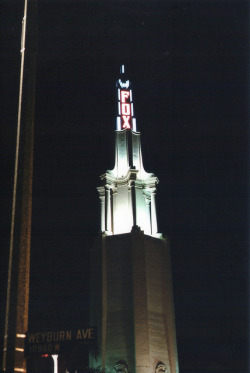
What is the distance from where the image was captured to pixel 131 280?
38719mm

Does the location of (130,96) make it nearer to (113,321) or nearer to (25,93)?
(113,321)

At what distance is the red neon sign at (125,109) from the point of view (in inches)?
1908

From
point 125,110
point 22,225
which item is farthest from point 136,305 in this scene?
point 22,225

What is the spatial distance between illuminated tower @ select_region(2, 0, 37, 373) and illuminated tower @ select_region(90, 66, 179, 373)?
28.7m

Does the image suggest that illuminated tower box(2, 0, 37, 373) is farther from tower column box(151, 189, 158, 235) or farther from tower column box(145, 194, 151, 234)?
tower column box(151, 189, 158, 235)

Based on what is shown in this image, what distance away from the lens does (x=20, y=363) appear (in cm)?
912

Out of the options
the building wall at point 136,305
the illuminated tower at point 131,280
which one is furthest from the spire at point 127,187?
the building wall at point 136,305

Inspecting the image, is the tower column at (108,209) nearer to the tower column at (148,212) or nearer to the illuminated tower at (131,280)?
the illuminated tower at (131,280)

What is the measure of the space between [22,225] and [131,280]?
29.6 meters

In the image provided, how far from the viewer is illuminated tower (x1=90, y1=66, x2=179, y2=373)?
36.8 meters

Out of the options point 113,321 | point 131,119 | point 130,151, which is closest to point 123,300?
point 113,321

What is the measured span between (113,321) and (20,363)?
3011cm

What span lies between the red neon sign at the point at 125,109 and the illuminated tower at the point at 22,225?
35.7m

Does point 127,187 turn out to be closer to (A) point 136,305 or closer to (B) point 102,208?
(B) point 102,208
